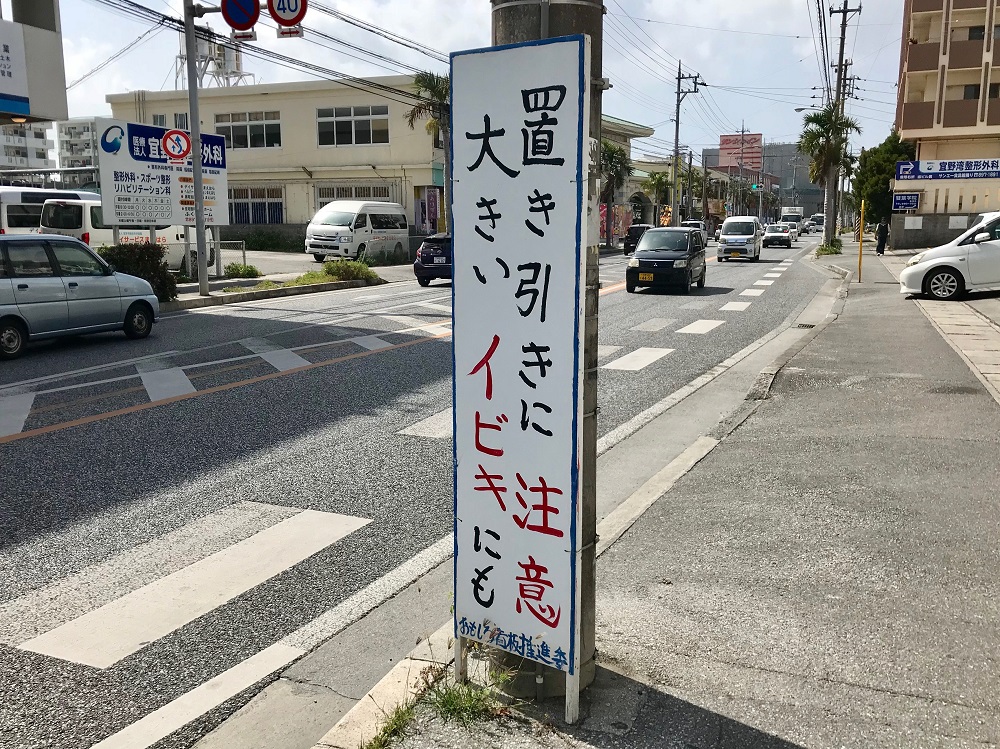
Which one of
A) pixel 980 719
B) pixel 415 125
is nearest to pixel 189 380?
pixel 980 719

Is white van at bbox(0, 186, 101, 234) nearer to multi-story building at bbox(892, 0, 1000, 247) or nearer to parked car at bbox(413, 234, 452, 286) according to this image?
parked car at bbox(413, 234, 452, 286)

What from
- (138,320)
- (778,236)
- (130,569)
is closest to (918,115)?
(778,236)

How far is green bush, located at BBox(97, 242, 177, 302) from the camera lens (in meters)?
17.7

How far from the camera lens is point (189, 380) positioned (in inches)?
398

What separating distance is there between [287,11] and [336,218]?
1576 centimetres

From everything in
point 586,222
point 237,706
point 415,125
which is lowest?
point 237,706

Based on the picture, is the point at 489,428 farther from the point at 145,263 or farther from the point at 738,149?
the point at 738,149

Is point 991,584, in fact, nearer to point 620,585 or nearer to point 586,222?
point 620,585

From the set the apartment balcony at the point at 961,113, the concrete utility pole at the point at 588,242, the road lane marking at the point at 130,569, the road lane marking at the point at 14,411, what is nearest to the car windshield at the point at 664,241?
the road lane marking at the point at 14,411

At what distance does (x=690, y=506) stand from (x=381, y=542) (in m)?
1.96

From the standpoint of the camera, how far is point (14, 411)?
8.59 m

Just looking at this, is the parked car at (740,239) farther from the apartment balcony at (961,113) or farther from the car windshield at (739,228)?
the apartment balcony at (961,113)

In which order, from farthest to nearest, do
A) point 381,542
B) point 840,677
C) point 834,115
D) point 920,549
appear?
1. point 834,115
2. point 381,542
3. point 920,549
4. point 840,677

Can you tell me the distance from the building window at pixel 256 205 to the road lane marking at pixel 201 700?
45045mm
